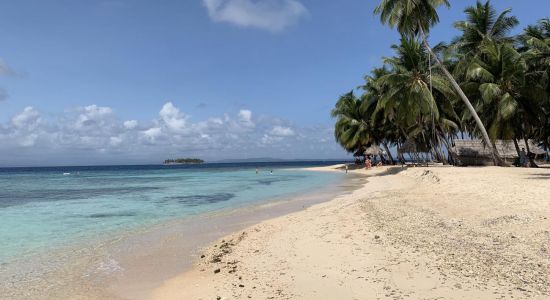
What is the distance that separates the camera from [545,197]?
32.0ft

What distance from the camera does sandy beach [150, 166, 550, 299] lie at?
4480mm

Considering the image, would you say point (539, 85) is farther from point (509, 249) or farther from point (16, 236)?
point (16, 236)

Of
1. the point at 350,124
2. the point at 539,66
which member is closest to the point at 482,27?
the point at 539,66

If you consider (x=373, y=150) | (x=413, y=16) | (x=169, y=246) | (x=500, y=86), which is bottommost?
(x=169, y=246)

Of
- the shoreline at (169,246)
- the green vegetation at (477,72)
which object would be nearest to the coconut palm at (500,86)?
the green vegetation at (477,72)

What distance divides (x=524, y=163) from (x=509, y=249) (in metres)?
27.3

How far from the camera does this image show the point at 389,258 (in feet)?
18.7

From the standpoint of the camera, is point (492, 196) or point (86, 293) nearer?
point (86, 293)

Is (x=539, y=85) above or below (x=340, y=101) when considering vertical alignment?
below

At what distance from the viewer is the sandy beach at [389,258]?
4.48 metres

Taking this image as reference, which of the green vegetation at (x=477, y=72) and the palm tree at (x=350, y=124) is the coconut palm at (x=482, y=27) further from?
the palm tree at (x=350, y=124)

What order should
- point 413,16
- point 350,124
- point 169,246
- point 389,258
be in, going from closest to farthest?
point 389,258
point 169,246
point 413,16
point 350,124

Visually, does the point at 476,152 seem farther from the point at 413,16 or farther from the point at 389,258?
the point at 389,258

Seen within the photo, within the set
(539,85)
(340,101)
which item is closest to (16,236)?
(539,85)
